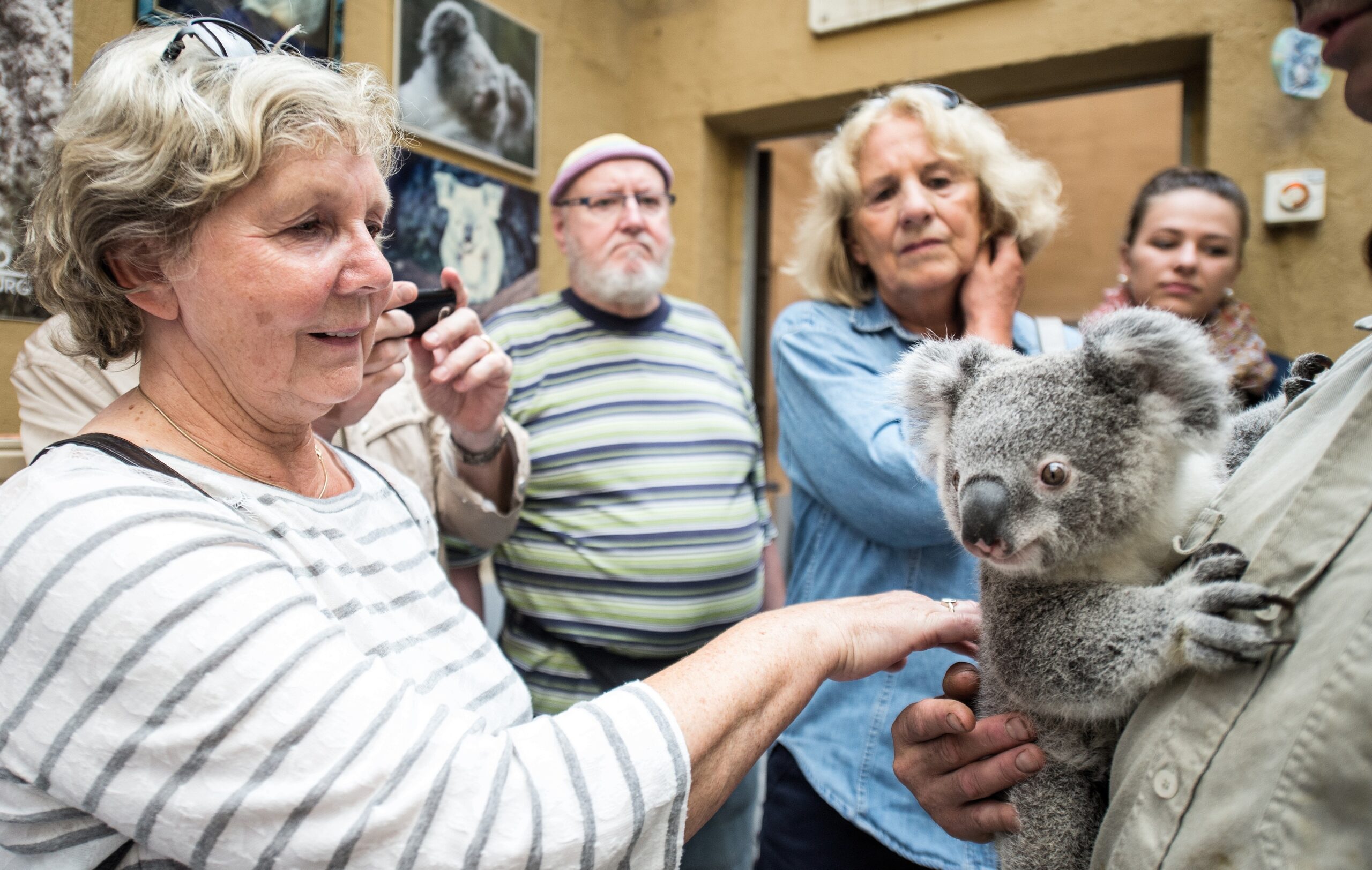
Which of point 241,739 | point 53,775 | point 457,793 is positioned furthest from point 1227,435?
point 53,775

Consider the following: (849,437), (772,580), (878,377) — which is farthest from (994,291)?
(772,580)

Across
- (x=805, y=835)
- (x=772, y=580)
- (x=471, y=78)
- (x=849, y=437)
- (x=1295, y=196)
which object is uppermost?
(x=471, y=78)

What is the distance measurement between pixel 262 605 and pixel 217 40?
2.19 feet

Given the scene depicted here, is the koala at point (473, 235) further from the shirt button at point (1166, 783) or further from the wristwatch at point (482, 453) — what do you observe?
the shirt button at point (1166, 783)

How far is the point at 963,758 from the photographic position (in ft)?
2.99

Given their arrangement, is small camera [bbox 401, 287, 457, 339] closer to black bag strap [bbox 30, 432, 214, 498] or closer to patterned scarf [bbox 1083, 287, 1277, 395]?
black bag strap [bbox 30, 432, 214, 498]

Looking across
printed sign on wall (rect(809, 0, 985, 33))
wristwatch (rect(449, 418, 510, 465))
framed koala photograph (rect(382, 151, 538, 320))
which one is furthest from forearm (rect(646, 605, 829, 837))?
printed sign on wall (rect(809, 0, 985, 33))

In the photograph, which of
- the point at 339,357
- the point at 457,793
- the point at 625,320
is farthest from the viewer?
the point at 625,320

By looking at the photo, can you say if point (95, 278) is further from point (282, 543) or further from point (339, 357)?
point (282, 543)

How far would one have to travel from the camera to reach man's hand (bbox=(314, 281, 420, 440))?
144 cm

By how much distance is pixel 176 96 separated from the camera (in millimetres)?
857

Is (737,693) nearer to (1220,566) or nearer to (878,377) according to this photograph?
(1220,566)

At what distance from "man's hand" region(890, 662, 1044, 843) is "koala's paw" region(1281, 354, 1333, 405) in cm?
45

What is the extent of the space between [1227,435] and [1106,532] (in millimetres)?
143
